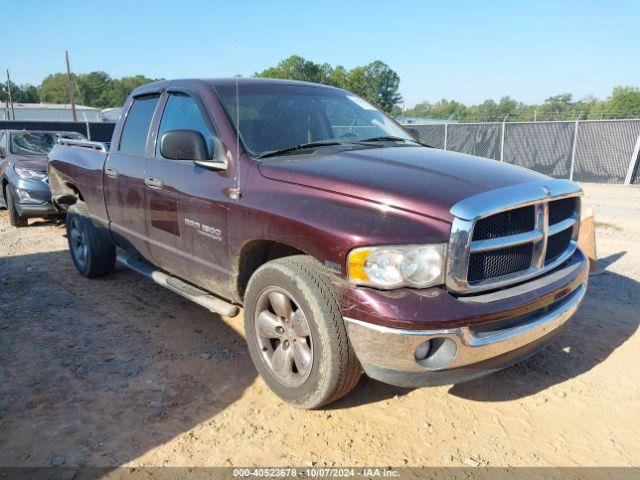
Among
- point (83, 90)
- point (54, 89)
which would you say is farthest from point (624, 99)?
point (54, 89)

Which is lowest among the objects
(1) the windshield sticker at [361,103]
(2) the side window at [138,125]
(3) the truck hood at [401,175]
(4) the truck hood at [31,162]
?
(4) the truck hood at [31,162]

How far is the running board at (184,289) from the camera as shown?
3420mm

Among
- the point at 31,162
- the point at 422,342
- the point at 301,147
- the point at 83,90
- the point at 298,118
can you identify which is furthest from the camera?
the point at 83,90

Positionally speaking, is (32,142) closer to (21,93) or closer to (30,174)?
(30,174)

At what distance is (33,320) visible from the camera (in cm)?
434

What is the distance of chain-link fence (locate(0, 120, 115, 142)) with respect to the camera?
67.9 ft

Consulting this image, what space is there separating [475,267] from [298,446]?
1.33m

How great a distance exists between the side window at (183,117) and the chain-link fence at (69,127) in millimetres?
17778

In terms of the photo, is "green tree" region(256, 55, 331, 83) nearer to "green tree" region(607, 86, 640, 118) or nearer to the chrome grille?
"green tree" region(607, 86, 640, 118)

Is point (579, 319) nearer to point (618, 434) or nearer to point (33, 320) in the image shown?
point (618, 434)

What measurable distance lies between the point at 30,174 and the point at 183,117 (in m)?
5.62

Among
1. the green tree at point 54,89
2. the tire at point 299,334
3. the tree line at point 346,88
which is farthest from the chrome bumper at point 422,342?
the green tree at point 54,89

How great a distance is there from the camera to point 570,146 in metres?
14.6

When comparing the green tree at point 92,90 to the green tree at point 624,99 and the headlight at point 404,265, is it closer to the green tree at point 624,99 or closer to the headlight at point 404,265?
the green tree at point 624,99
